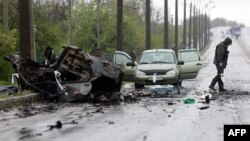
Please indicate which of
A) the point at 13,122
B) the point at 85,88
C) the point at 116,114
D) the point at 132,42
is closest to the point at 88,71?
the point at 85,88

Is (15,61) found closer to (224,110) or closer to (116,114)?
(116,114)

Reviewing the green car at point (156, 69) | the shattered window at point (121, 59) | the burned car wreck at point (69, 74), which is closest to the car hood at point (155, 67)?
the green car at point (156, 69)

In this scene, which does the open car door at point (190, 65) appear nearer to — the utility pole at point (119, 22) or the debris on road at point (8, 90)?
the utility pole at point (119, 22)

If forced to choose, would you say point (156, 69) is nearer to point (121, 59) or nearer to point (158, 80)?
point (158, 80)

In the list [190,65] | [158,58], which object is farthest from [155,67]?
[190,65]

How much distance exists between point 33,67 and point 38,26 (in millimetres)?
21465

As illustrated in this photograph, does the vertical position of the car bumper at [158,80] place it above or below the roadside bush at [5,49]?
below

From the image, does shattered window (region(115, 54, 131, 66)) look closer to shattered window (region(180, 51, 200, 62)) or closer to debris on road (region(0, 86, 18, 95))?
shattered window (region(180, 51, 200, 62))

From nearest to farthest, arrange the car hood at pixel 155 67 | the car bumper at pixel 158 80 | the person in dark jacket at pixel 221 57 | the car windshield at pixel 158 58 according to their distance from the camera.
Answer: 1. the person in dark jacket at pixel 221 57
2. the car bumper at pixel 158 80
3. the car hood at pixel 155 67
4. the car windshield at pixel 158 58

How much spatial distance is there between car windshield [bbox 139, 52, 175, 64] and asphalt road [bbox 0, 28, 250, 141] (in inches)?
199

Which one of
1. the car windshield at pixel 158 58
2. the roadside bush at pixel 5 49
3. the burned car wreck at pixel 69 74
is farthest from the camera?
the roadside bush at pixel 5 49

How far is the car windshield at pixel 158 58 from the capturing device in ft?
71.4

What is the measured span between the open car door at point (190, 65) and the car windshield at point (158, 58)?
3.09 m

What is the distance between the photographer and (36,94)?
1703 centimetres
